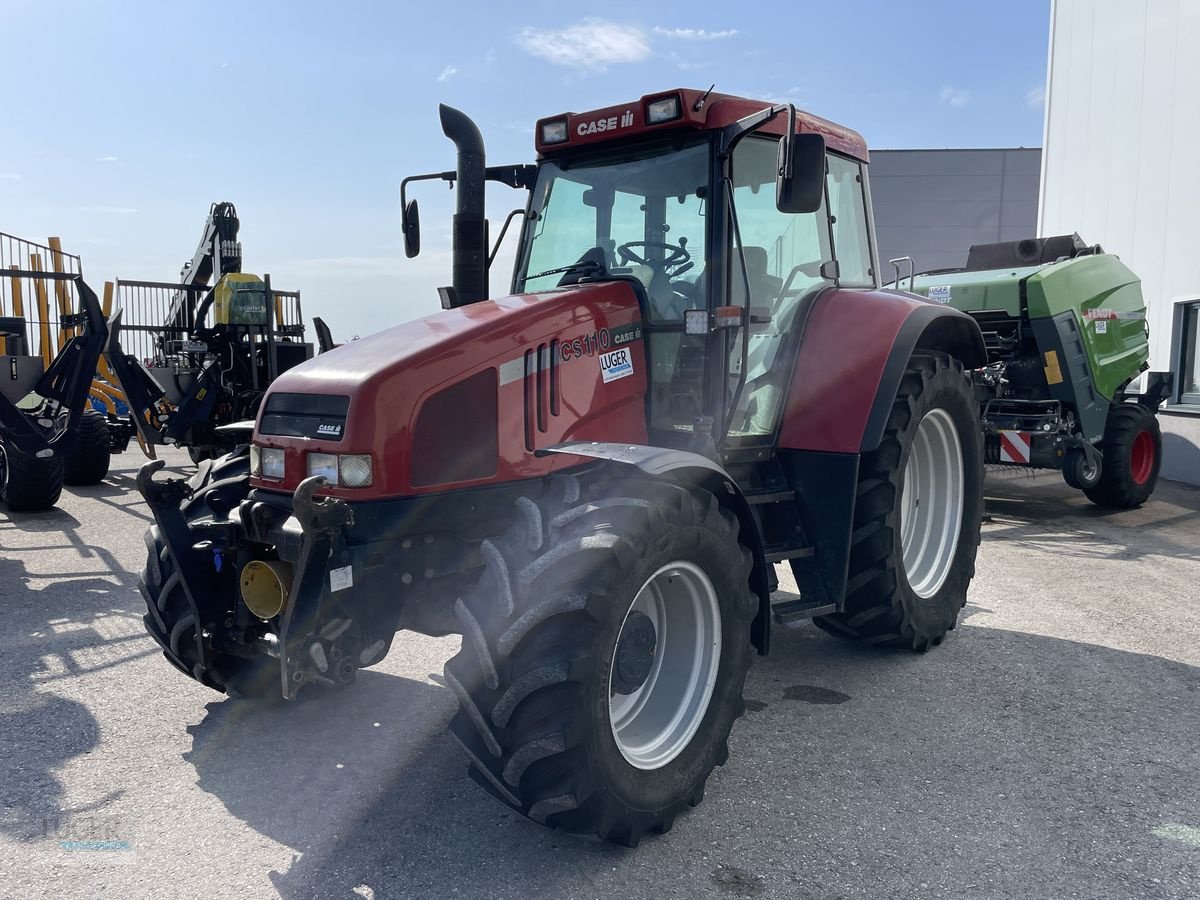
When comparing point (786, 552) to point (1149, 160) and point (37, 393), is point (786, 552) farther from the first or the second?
point (1149, 160)

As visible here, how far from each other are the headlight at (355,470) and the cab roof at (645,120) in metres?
1.87

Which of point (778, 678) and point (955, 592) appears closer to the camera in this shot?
point (778, 678)

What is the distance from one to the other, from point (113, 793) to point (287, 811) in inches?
24.9

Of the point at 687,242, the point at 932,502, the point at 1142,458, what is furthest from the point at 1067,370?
the point at 687,242

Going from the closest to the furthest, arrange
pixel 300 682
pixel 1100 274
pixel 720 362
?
1. pixel 300 682
2. pixel 720 362
3. pixel 1100 274

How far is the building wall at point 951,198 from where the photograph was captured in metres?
24.3

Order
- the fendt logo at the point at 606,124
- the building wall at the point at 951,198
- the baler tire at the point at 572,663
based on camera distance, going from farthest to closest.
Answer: the building wall at the point at 951,198 < the fendt logo at the point at 606,124 < the baler tire at the point at 572,663

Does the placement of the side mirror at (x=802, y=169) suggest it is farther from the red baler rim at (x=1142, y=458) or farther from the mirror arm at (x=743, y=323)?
the red baler rim at (x=1142, y=458)

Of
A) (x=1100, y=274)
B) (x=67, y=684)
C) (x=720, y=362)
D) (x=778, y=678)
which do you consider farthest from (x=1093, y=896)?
(x=1100, y=274)

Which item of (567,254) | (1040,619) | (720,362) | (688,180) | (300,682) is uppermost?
(688,180)

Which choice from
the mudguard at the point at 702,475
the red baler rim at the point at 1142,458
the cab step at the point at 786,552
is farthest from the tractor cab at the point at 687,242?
the red baler rim at the point at 1142,458

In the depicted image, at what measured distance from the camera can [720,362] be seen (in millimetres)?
4051

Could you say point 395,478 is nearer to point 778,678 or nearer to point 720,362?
point 720,362

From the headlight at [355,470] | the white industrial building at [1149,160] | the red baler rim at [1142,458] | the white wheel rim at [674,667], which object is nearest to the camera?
the headlight at [355,470]
